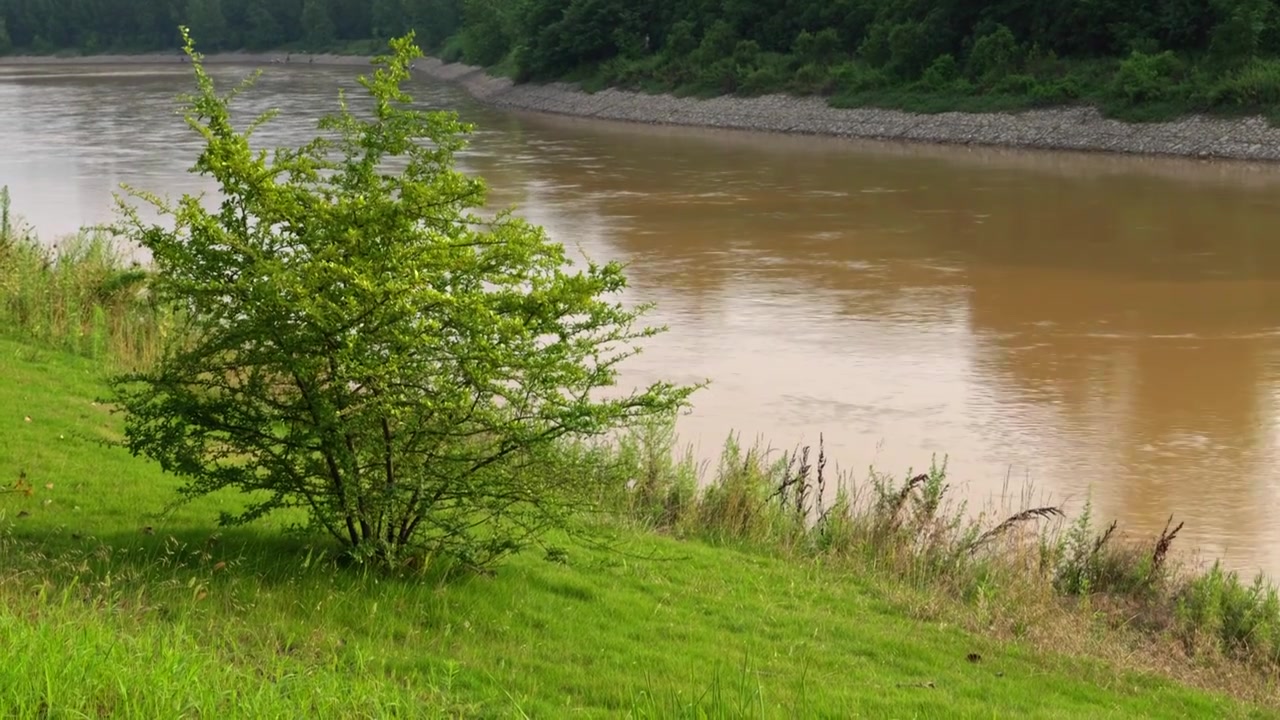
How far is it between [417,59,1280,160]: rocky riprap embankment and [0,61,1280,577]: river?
1.33 m

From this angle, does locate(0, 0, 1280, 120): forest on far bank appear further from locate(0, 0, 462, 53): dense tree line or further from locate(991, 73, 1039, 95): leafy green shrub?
locate(0, 0, 462, 53): dense tree line

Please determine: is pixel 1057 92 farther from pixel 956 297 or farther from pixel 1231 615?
pixel 1231 615

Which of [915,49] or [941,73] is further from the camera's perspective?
[915,49]

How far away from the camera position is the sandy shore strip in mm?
39094

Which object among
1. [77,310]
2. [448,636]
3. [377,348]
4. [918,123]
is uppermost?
[377,348]

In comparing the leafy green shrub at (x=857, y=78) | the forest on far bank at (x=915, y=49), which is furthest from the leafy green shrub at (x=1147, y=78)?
the leafy green shrub at (x=857, y=78)

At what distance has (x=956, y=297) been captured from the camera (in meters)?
21.9

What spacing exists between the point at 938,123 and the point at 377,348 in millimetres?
42037

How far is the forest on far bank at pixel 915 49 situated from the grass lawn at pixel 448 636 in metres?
35.6

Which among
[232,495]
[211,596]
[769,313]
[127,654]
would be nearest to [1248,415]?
[769,313]

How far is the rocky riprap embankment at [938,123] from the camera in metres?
39.1

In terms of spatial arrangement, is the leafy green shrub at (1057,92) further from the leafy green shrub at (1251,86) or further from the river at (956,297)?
the leafy green shrub at (1251,86)

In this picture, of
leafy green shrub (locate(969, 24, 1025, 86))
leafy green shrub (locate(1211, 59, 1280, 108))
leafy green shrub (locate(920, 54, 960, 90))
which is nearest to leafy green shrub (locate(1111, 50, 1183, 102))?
leafy green shrub (locate(1211, 59, 1280, 108))

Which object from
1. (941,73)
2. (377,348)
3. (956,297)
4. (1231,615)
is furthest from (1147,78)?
(377,348)
